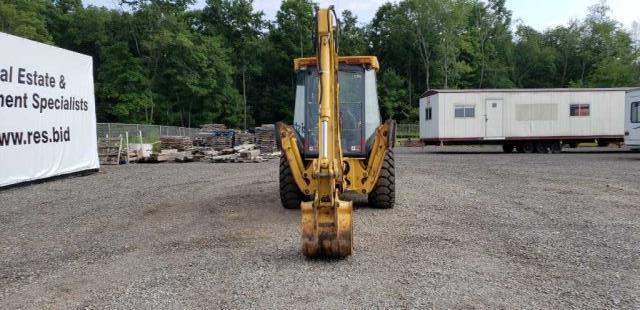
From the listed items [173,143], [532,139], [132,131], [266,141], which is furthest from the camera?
[132,131]

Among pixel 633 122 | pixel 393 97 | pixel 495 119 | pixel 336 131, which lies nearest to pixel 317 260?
pixel 336 131

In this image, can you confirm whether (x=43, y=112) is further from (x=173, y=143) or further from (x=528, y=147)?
(x=528, y=147)

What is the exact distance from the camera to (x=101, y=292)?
199 inches

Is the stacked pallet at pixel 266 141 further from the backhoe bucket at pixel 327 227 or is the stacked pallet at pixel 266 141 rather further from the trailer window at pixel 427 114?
the backhoe bucket at pixel 327 227

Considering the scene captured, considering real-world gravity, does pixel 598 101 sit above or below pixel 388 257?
above

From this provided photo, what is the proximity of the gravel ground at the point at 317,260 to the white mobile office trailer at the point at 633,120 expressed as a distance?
11341mm

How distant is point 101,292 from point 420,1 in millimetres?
60771

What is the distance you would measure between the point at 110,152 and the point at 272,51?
40.9m

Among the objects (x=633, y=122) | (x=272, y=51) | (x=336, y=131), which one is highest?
(x=272, y=51)

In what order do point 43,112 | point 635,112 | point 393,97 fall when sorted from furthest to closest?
point 393,97, point 635,112, point 43,112

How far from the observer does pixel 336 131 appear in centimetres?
681

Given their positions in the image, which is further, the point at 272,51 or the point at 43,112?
the point at 272,51

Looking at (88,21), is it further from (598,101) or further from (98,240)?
(98,240)

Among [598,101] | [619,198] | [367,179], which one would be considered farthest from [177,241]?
[598,101]
